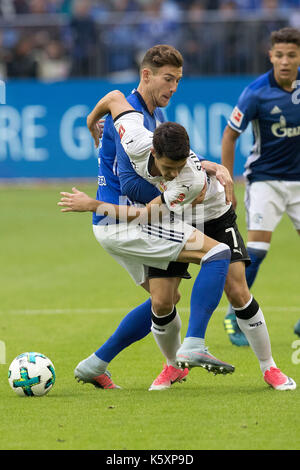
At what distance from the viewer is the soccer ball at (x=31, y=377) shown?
538 cm

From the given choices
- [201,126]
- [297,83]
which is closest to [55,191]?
[201,126]

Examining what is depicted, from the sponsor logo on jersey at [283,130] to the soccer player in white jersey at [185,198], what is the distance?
6.65 feet

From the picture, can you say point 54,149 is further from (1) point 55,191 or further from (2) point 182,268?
(2) point 182,268

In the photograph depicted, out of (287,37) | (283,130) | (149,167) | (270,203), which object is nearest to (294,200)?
(270,203)

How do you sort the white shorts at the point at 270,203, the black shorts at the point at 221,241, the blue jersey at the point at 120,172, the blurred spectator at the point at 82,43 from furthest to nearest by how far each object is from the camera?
the blurred spectator at the point at 82,43 → the white shorts at the point at 270,203 → the black shorts at the point at 221,241 → the blue jersey at the point at 120,172

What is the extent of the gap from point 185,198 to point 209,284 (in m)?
0.51

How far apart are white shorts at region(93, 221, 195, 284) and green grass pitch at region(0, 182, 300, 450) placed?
793 millimetres

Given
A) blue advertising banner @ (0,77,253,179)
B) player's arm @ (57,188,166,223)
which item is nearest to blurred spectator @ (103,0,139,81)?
blue advertising banner @ (0,77,253,179)

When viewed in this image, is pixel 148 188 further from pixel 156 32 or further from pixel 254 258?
pixel 156 32

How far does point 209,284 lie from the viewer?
5.19 m

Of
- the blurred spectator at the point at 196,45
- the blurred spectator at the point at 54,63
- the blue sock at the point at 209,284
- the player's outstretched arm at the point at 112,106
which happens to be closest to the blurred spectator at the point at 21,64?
the blurred spectator at the point at 54,63

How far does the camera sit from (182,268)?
5.43 m

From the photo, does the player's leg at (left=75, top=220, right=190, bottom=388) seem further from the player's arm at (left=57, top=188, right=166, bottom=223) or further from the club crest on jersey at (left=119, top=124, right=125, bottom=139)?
the club crest on jersey at (left=119, top=124, right=125, bottom=139)

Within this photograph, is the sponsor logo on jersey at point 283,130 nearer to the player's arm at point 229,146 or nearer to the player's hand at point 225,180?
→ the player's arm at point 229,146
